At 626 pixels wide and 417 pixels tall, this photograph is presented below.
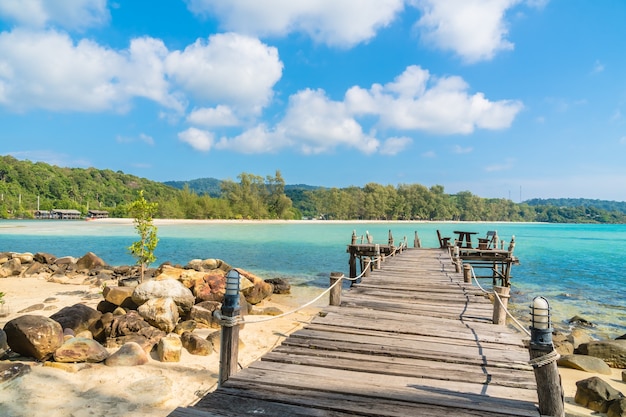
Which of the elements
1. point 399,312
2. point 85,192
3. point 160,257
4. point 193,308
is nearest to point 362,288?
point 399,312

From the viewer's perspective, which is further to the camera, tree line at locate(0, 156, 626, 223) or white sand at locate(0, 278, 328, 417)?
tree line at locate(0, 156, 626, 223)

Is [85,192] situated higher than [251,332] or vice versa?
[85,192]

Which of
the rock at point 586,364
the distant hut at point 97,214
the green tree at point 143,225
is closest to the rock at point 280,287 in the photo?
the green tree at point 143,225

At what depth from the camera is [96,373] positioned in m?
7.21

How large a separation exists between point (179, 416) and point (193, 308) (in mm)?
9027

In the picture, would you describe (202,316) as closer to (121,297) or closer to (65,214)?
(121,297)

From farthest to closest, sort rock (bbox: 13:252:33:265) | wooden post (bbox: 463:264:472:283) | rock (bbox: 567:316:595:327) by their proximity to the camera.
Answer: rock (bbox: 13:252:33:265)
rock (bbox: 567:316:595:327)
wooden post (bbox: 463:264:472:283)

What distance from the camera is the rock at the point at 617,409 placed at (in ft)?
21.6

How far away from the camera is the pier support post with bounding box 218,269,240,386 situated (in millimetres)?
4109

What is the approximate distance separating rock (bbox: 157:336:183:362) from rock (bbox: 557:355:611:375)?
9697mm

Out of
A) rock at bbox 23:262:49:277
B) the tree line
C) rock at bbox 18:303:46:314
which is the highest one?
the tree line

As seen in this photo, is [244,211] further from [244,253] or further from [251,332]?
[251,332]

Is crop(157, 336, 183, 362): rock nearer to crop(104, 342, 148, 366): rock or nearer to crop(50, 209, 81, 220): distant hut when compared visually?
crop(104, 342, 148, 366): rock

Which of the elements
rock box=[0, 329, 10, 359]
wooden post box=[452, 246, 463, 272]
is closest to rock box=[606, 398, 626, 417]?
wooden post box=[452, 246, 463, 272]
